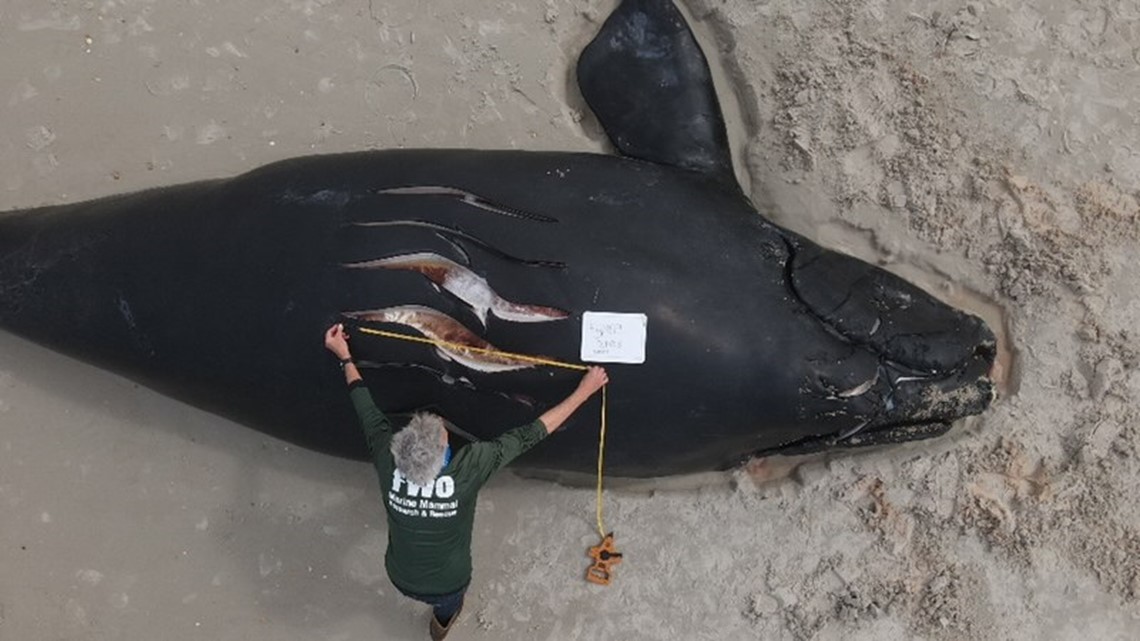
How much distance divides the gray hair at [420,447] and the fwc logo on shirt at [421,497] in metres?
0.07

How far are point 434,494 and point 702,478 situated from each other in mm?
1267

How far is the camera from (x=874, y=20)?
430 centimetres

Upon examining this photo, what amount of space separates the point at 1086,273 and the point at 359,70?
298 centimetres

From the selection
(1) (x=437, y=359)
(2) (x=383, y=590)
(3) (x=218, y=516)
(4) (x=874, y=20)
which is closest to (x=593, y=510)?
(2) (x=383, y=590)

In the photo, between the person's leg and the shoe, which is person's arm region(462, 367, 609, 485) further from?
the shoe

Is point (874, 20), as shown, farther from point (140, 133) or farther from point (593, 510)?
point (140, 133)

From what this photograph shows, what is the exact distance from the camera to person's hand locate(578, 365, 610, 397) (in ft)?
11.6

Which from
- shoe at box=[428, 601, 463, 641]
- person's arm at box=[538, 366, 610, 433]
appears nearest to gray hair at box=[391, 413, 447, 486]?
person's arm at box=[538, 366, 610, 433]

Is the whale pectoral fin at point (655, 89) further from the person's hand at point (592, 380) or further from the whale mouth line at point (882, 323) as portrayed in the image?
the person's hand at point (592, 380)

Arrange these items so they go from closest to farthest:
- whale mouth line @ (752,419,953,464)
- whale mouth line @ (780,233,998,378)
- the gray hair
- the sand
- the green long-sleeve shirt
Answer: the gray hair → the green long-sleeve shirt → whale mouth line @ (780,233,998,378) → whale mouth line @ (752,419,953,464) → the sand

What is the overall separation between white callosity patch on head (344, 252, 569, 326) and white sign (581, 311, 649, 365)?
3.9 inches

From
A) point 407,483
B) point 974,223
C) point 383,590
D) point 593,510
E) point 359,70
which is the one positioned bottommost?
point 383,590

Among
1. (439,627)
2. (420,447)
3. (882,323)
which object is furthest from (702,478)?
(420,447)

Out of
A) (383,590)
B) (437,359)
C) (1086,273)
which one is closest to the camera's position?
(437,359)
